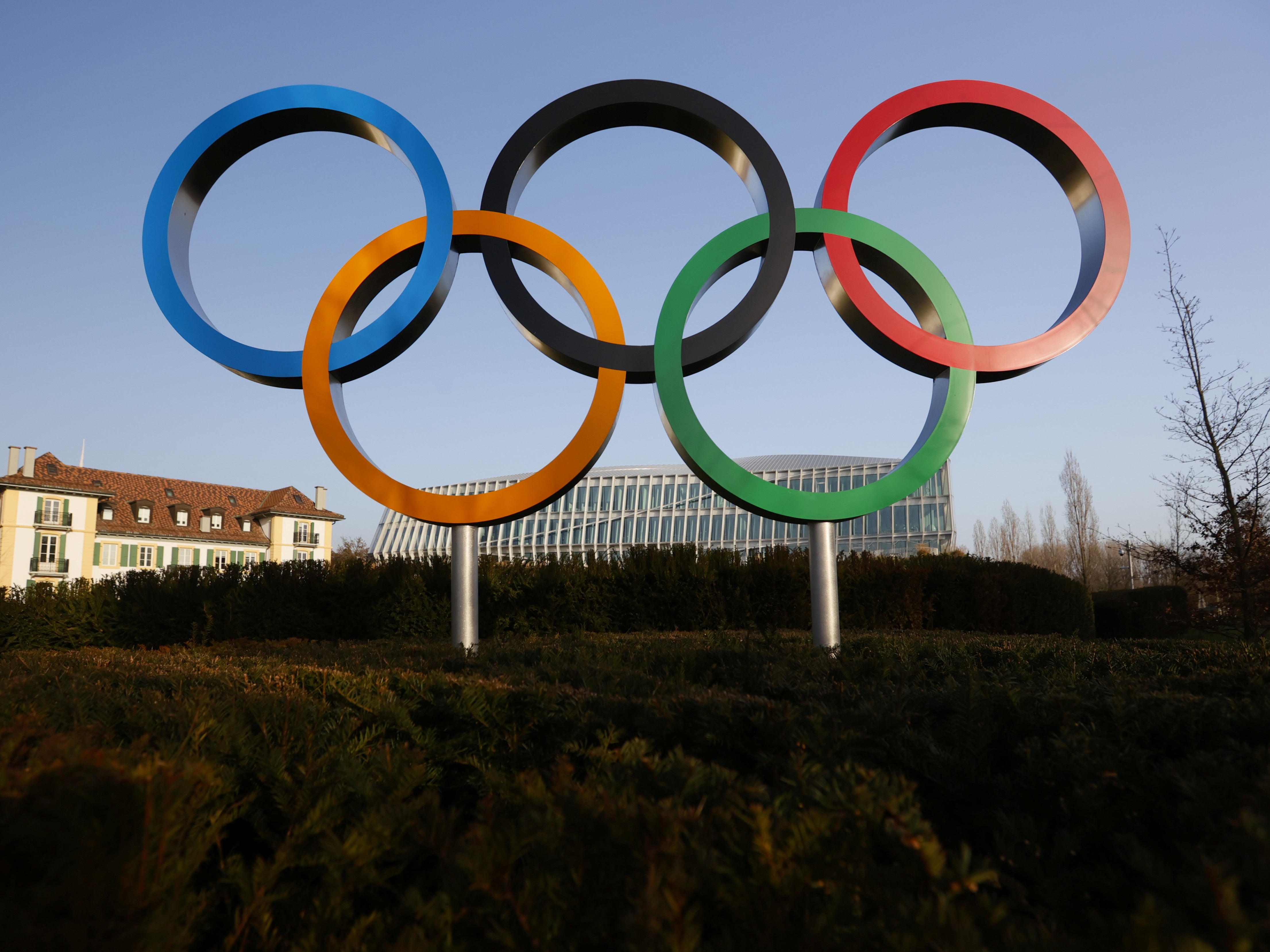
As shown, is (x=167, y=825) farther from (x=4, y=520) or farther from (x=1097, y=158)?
(x=4, y=520)

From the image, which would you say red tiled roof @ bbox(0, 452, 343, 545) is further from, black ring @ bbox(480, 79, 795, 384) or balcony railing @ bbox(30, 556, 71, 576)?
black ring @ bbox(480, 79, 795, 384)

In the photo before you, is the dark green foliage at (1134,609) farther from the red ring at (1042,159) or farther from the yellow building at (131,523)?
the yellow building at (131,523)

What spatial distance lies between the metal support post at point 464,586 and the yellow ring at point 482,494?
214 millimetres

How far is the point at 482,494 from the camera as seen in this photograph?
7695 millimetres

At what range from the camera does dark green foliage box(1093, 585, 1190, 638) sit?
21.2 m

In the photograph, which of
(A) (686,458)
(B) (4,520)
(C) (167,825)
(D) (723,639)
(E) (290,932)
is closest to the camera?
(C) (167,825)

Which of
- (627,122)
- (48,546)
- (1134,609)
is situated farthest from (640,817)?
(48,546)

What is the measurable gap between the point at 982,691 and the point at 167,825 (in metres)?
2.89

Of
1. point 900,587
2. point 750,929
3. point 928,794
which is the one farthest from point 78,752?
point 900,587

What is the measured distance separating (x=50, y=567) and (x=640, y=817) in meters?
56.5

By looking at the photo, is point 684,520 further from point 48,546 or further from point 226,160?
point 226,160

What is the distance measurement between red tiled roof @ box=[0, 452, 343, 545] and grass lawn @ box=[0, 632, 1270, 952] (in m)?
55.0

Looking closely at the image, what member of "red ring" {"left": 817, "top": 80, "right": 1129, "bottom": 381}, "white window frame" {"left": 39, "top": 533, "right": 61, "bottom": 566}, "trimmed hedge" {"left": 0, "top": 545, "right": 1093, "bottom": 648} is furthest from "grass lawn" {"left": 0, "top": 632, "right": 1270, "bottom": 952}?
"white window frame" {"left": 39, "top": 533, "right": 61, "bottom": 566}

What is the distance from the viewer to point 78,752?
1.92m
